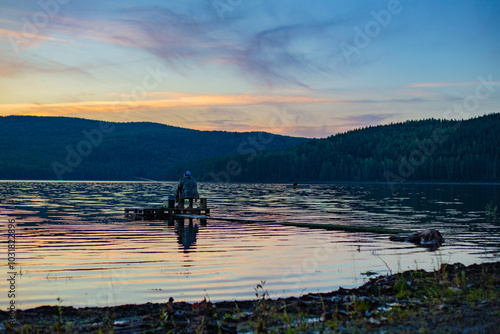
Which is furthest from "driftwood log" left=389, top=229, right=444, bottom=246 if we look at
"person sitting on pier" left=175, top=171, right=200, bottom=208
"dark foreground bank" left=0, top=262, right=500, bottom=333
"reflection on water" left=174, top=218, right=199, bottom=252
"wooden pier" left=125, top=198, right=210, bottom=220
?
"wooden pier" left=125, top=198, right=210, bottom=220

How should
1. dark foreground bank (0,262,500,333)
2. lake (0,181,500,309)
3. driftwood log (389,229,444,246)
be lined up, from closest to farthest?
1. dark foreground bank (0,262,500,333)
2. lake (0,181,500,309)
3. driftwood log (389,229,444,246)

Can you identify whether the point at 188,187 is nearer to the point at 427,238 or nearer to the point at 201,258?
the point at 201,258

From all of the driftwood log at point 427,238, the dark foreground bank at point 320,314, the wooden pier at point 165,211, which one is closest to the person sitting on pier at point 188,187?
the wooden pier at point 165,211

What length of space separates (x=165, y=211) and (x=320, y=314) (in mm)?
34525

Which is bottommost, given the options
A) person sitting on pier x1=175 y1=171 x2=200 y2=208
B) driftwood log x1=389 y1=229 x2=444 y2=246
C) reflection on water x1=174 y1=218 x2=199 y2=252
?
reflection on water x1=174 y1=218 x2=199 y2=252

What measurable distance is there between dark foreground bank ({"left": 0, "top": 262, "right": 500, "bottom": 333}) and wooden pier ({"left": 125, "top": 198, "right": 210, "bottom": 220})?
30701mm

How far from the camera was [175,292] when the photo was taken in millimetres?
15383

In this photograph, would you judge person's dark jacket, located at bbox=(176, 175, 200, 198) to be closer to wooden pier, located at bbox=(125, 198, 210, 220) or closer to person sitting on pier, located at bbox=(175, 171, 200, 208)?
person sitting on pier, located at bbox=(175, 171, 200, 208)

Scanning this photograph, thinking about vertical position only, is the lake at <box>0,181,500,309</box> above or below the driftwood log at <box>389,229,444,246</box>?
below

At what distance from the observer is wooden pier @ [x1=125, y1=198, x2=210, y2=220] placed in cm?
4353

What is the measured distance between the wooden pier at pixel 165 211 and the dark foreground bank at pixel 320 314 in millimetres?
30701

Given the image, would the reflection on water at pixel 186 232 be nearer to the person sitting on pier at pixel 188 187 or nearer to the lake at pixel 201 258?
the lake at pixel 201 258

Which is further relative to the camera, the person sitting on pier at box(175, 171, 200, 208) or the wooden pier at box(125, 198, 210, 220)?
the wooden pier at box(125, 198, 210, 220)

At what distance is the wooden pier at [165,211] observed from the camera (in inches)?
1714
